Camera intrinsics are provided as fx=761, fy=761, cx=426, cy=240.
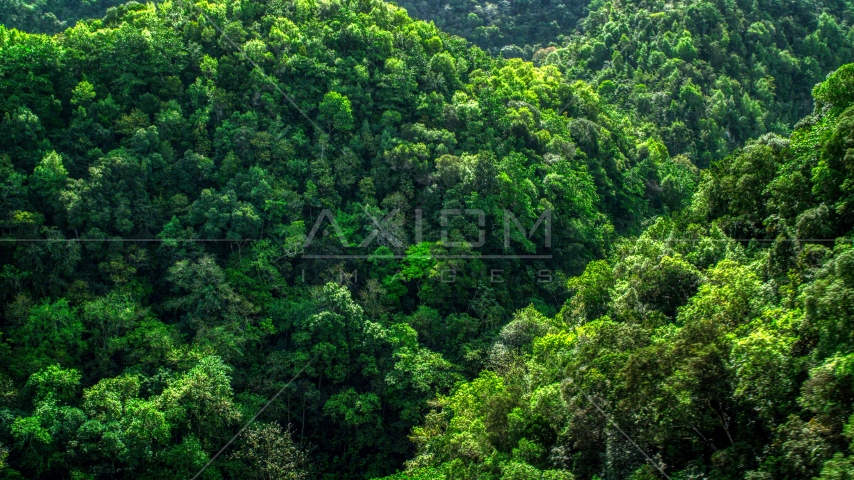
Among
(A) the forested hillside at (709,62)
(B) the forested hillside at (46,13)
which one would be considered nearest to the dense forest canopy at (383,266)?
(B) the forested hillside at (46,13)

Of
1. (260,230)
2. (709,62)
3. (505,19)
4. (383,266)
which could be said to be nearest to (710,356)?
(383,266)

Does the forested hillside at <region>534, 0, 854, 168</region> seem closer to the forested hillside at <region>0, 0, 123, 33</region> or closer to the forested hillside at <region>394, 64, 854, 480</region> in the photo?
the forested hillside at <region>394, 64, 854, 480</region>

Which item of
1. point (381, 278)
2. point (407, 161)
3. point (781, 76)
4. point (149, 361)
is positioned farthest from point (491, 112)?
point (781, 76)

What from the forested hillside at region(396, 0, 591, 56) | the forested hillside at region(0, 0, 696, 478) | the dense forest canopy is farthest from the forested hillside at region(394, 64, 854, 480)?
the forested hillside at region(396, 0, 591, 56)

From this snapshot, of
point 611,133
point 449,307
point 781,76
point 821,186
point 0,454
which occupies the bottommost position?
point 0,454

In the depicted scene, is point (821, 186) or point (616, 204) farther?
point (616, 204)

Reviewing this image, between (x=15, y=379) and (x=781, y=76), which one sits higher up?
(x=781, y=76)

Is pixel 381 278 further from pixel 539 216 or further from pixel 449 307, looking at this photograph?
pixel 539 216
